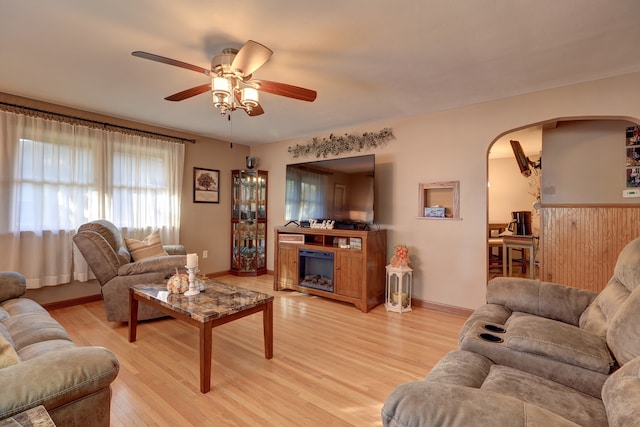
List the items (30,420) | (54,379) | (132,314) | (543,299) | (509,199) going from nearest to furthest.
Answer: (30,420) → (54,379) → (543,299) → (132,314) → (509,199)

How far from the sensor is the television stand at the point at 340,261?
11.7 feet

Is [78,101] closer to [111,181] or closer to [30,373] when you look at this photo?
[111,181]

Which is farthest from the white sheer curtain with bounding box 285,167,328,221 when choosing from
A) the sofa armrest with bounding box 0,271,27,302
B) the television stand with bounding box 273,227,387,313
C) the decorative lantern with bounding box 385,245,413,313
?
the sofa armrest with bounding box 0,271,27,302

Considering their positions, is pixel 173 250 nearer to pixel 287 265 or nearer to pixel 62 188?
pixel 62 188

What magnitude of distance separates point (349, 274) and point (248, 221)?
235cm

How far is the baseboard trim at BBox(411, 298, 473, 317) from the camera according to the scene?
3378 mm

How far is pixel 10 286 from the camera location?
7.19ft

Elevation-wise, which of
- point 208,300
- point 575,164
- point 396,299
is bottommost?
point 396,299

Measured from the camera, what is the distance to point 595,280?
3.14m

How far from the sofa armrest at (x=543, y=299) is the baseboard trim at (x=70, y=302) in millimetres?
4473

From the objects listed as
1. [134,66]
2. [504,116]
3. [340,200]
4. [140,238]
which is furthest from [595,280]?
[140,238]

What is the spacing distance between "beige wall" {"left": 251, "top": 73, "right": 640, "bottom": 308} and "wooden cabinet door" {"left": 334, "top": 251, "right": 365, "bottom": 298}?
594 millimetres

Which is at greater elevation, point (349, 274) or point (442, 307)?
point (349, 274)

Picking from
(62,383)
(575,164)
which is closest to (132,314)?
(62,383)
